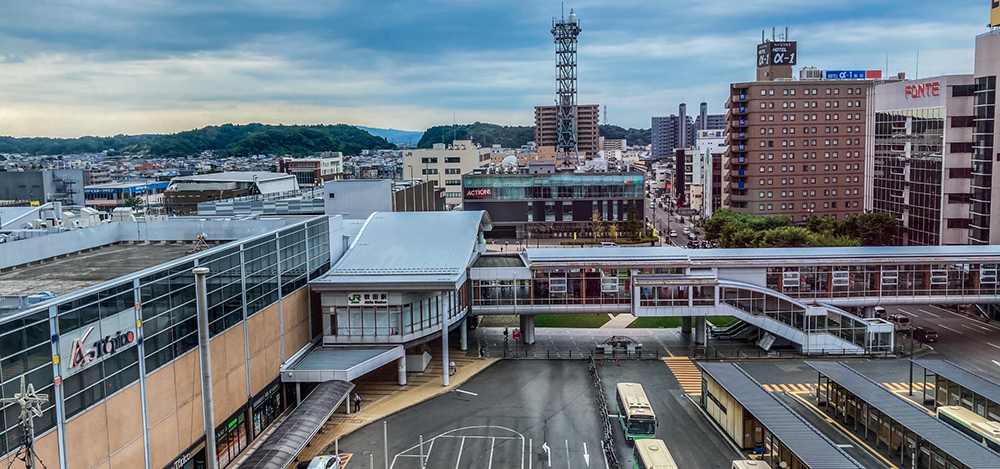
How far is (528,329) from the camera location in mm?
53281

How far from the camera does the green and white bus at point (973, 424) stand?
30.6 metres

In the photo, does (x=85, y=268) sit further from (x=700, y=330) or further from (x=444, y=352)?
(x=700, y=330)

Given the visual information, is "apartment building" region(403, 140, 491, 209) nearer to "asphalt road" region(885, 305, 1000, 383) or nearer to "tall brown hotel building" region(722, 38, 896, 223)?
"tall brown hotel building" region(722, 38, 896, 223)

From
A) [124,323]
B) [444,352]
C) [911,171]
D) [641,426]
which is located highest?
[911,171]

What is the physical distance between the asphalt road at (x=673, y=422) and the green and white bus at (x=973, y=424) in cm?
993

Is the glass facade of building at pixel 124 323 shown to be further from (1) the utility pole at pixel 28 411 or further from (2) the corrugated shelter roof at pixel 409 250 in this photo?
(2) the corrugated shelter roof at pixel 409 250

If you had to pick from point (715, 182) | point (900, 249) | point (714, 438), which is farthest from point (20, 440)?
point (715, 182)

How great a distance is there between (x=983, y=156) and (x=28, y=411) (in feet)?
250

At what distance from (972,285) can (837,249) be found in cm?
968

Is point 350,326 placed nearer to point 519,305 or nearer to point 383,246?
point 383,246

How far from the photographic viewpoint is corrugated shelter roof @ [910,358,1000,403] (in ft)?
112

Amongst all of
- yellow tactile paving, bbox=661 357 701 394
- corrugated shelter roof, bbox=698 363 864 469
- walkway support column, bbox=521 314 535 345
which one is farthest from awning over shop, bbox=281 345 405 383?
corrugated shelter roof, bbox=698 363 864 469

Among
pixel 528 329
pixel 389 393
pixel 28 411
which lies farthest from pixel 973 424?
pixel 28 411

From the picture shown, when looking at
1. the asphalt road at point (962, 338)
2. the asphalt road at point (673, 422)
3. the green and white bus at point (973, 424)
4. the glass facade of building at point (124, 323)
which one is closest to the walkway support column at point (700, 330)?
the asphalt road at point (673, 422)
